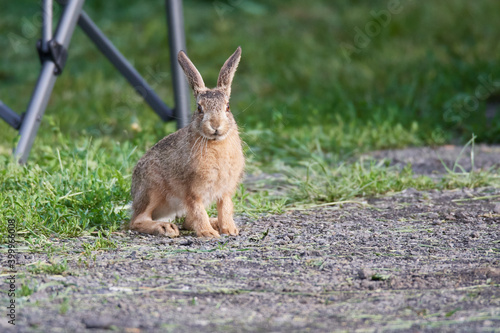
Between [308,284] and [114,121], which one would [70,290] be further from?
[114,121]

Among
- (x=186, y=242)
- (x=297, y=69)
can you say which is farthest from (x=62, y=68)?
(x=297, y=69)

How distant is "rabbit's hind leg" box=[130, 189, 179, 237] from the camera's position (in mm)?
4465

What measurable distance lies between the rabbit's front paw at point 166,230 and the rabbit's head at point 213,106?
0.61 m

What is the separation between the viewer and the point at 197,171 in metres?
4.41

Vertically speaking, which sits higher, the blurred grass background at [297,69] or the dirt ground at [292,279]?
the blurred grass background at [297,69]

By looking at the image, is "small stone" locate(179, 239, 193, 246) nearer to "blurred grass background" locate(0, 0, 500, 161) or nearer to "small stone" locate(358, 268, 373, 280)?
"small stone" locate(358, 268, 373, 280)

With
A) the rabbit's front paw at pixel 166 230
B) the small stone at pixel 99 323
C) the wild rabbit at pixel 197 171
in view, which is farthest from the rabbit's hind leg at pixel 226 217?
the small stone at pixel 99 323

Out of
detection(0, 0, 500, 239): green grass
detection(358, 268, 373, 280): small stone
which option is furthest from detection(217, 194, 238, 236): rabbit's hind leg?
detection(358, 268, 373, 280): small stone

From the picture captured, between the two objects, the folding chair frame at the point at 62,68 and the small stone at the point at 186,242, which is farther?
the folding chair frame at the point at 62,68

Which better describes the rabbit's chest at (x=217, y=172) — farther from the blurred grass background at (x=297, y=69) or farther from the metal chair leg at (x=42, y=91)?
the blurred grass background at (x=297, y=69)

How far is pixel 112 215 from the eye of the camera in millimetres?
4660

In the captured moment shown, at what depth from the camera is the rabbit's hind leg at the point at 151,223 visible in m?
4.46

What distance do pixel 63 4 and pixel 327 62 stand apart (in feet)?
14.4

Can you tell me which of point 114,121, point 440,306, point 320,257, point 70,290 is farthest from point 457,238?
point 114,121
